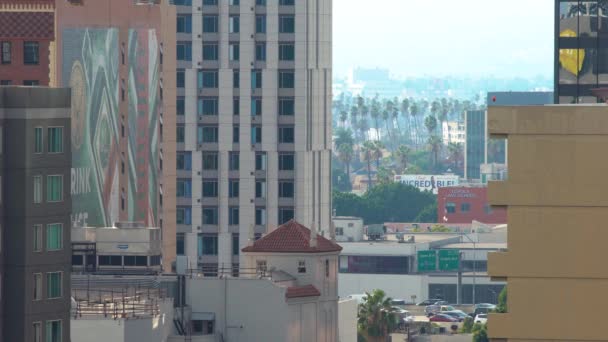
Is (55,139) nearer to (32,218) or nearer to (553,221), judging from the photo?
(32,218)

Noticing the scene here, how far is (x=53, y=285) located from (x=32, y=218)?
246 centimetres

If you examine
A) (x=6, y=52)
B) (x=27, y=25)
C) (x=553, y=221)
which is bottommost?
(x=553, y=221)

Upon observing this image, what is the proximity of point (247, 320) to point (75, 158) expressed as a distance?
42703 mm

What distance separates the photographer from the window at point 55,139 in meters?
96.8

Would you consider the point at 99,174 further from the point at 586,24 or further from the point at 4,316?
the point at 4,316

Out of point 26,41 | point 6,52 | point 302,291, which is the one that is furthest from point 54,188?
point 26,41

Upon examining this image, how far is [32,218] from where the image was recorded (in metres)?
95.9

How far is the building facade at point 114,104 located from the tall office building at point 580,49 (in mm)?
62057

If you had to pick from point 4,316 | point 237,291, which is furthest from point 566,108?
point 237,291

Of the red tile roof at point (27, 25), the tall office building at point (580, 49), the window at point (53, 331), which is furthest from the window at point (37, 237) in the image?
the red tile roof at point (27, 25)

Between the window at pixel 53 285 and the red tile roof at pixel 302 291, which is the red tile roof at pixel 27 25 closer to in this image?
the red tile roof at pixel 302 291

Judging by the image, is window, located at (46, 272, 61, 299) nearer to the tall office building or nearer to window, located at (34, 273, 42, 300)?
window, located at (34, 273, 42, 300)

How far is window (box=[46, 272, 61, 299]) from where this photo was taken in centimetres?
9569

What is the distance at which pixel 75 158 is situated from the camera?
191m
